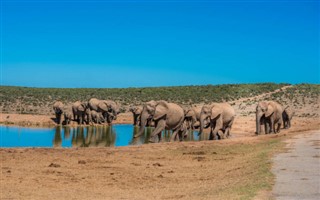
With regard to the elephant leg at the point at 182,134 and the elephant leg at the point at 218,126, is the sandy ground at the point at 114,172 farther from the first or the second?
the elephant leg at the point at 182,134

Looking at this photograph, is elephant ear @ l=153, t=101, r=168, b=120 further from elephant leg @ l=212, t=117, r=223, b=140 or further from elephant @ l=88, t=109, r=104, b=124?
elephant @ l=88, t=109, r=104, b=124

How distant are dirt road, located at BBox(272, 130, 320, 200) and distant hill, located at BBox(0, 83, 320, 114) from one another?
6055cm

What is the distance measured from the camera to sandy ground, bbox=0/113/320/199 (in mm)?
13562

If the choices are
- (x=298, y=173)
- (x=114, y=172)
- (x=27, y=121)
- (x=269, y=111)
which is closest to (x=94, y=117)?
(x=27, y=121)

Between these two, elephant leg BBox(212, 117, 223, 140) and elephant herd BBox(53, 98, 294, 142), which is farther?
elephant leg BBox(212, 117, 223, 140)

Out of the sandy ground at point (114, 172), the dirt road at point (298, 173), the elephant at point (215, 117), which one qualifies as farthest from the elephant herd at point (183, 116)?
the dirt road at point (298, 173)

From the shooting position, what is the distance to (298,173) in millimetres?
13039

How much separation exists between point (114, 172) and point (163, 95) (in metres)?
91.4

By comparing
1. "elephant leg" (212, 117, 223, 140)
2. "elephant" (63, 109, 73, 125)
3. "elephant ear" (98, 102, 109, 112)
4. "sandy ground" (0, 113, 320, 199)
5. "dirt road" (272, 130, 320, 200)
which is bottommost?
"sandy ground" (0, 113, 320, 199)

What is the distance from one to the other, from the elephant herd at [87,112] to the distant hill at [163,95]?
24.1m

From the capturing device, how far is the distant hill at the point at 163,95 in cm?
8462

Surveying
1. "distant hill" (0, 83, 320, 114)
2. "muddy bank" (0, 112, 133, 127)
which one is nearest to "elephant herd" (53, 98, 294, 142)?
"muddy bank" (0, 112, 133, 127)

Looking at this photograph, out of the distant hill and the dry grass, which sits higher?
the distant hill

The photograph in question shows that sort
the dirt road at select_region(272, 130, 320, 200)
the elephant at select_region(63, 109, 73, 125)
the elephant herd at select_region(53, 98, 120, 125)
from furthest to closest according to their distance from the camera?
the elephant herd at select_region(53, 98, 120, 125)
the elephant at select_region(63, 109, 73, 125)
the dirt road at select_region(272, 130, 320, 200)
